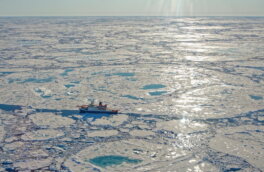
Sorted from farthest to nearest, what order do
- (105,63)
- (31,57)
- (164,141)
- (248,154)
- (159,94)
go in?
(31,57)
(105,63)
(159,94)
(164,141)
(248,154)

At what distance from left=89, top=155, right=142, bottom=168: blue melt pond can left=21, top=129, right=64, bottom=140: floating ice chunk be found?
45.2 inches

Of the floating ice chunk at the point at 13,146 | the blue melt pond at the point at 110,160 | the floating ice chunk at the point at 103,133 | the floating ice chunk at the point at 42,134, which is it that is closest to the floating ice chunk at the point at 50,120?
the floating ice chunk at the point at 42,134

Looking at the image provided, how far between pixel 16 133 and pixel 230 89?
5.52 meters

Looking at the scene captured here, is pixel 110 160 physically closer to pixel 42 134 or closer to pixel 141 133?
pixel 141 133

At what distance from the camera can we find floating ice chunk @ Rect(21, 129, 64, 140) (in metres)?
5.83

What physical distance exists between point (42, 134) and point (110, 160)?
1583 millimetres

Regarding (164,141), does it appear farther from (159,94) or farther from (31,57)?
(31,57)

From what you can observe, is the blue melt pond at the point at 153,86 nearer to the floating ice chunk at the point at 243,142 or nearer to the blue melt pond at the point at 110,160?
the floating ice chunk at the point at 243,142

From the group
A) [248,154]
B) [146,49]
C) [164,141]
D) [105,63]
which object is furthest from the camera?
[146,49]

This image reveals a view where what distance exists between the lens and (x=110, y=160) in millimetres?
5098

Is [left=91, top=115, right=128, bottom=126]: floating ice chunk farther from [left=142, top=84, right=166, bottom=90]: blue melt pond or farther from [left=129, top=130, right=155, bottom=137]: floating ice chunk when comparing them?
[left=142, top=84, right=166, bottom=90]: blue melt pond

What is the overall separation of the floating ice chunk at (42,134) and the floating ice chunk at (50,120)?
0.28 meters

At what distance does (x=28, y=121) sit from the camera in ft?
21.6

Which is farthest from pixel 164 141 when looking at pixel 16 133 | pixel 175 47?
pixel 175 47
